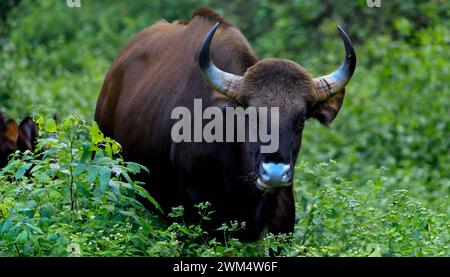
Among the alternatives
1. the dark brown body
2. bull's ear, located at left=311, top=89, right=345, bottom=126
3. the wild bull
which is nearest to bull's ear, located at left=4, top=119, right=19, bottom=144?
the dark brown body

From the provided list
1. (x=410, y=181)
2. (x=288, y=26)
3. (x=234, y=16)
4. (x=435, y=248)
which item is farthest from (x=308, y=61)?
(x=435, y=248)

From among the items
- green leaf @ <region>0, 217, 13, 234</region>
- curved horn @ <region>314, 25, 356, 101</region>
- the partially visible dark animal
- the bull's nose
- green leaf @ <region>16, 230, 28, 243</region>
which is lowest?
green leaf @ <region>16, 230, 28, 243</region>

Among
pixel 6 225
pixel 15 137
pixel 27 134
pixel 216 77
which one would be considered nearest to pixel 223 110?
pixel 216 77

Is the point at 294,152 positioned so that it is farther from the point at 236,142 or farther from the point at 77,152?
the point at 77,152

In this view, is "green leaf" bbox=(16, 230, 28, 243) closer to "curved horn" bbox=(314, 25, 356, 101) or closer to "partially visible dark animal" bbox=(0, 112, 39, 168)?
"curved horn" bbox=(314, 25, 356, 101)

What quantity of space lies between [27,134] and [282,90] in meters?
3.14

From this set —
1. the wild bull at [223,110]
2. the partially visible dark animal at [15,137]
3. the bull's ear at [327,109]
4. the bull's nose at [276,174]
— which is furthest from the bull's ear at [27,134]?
the bull's nose at [276,174]

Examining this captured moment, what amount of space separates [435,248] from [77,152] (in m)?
2.50

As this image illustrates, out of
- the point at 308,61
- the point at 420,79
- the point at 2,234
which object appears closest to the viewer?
the point at 2,234

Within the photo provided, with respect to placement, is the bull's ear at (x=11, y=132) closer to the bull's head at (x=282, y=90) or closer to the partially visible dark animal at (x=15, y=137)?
the partially visible dark animal at (x=15, y=137)

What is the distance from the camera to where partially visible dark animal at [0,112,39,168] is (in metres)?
9.36

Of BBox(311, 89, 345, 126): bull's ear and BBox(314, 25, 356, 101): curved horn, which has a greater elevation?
BBox(314, 25, 356, 101): curved horn

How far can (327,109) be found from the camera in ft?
25.0

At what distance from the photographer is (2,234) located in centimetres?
655
